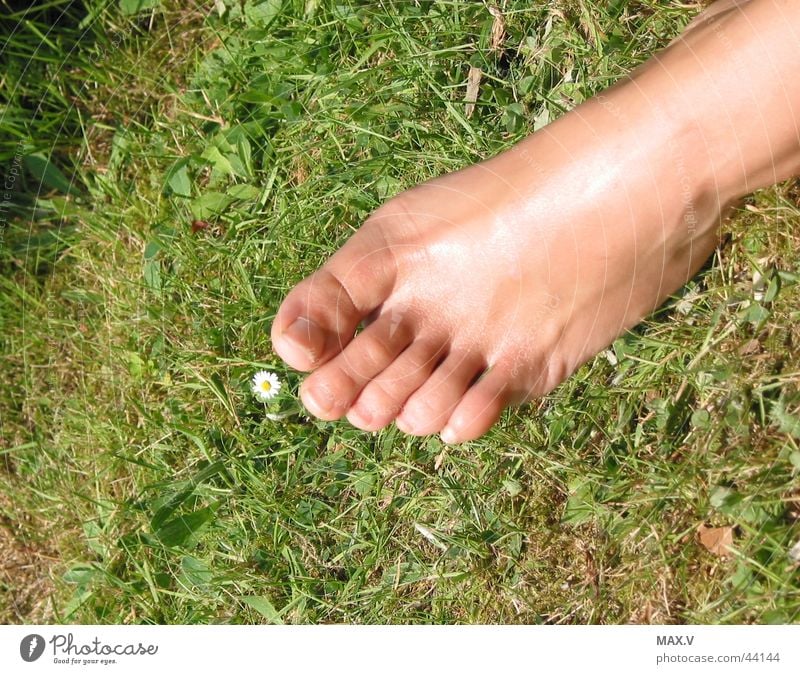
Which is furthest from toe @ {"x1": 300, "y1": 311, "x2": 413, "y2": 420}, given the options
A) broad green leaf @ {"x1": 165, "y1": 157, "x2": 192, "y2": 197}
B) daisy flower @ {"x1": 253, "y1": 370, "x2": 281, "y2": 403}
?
A: broad green leaf @ {"x1": 165, "y1": 157, "x2": 192, "y2": 197}

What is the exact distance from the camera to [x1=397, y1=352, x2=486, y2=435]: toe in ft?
4.70

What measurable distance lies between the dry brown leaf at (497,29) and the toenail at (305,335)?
2.05ft

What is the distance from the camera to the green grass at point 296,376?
4.52 feet

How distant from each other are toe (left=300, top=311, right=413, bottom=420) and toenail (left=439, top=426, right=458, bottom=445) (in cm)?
15

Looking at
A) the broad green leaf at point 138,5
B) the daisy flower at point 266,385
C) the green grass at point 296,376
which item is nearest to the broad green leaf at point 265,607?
the green grass at point 296,376

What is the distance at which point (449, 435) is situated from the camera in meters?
1.43

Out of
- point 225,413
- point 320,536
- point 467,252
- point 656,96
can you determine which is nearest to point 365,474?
point 320,536

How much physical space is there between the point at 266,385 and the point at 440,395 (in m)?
0.35

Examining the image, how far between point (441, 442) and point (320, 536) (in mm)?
281

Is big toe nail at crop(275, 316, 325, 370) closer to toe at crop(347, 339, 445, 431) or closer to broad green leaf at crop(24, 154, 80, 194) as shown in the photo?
toe at crop(347, 339, 445, 431)

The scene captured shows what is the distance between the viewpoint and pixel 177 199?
1.70 meters

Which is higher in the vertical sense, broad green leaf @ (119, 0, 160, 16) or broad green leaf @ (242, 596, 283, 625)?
broad green leaf @ (119, 0, 160, 16)

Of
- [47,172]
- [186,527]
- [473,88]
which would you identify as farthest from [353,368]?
[47,172]
